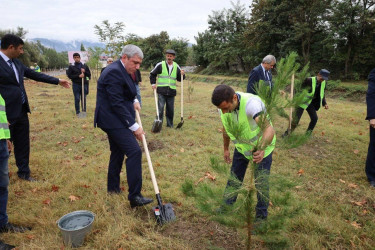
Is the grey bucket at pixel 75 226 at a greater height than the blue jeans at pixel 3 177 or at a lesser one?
lesser

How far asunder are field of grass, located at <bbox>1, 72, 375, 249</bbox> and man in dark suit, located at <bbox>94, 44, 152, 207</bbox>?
538 mm

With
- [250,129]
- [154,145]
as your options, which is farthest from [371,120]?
[154,145]

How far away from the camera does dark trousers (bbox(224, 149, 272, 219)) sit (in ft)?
6.16

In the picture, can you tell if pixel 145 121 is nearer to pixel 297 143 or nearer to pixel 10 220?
pixel 10 220

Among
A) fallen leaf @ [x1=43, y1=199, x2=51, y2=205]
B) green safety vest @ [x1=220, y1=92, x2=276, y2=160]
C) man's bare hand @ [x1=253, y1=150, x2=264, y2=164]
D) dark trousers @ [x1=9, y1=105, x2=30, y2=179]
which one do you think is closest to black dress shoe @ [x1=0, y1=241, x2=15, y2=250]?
fallen leaf @ [x1=43, y1=199, x2=51, y2=205]

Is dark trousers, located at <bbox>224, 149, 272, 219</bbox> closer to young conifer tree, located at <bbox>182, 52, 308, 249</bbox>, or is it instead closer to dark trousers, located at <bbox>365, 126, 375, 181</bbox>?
young conifer tree, located at <bbox>182, 52, 308, 249</bbox>

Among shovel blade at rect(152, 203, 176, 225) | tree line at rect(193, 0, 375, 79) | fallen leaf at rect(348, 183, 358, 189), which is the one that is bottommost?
fallen leaf at rect(348, 183, 358, 189)

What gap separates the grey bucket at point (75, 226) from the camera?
234 centimetres

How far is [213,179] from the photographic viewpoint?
13.1 feet

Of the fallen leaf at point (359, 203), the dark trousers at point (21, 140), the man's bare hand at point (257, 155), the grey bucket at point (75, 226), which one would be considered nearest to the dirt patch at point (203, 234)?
the grey bucket at point (75, 226)

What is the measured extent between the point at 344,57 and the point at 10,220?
860 inches

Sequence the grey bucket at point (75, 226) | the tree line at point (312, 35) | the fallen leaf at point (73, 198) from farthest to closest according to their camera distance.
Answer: the tree line at point (312, 35) < the fallen leaf at point (73, 198) < the grey bucket at point (75, 226)

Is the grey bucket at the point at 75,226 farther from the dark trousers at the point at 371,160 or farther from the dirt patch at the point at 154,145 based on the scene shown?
the dark trousers at the point at 371,160

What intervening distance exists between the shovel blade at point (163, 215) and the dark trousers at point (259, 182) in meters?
0.80
